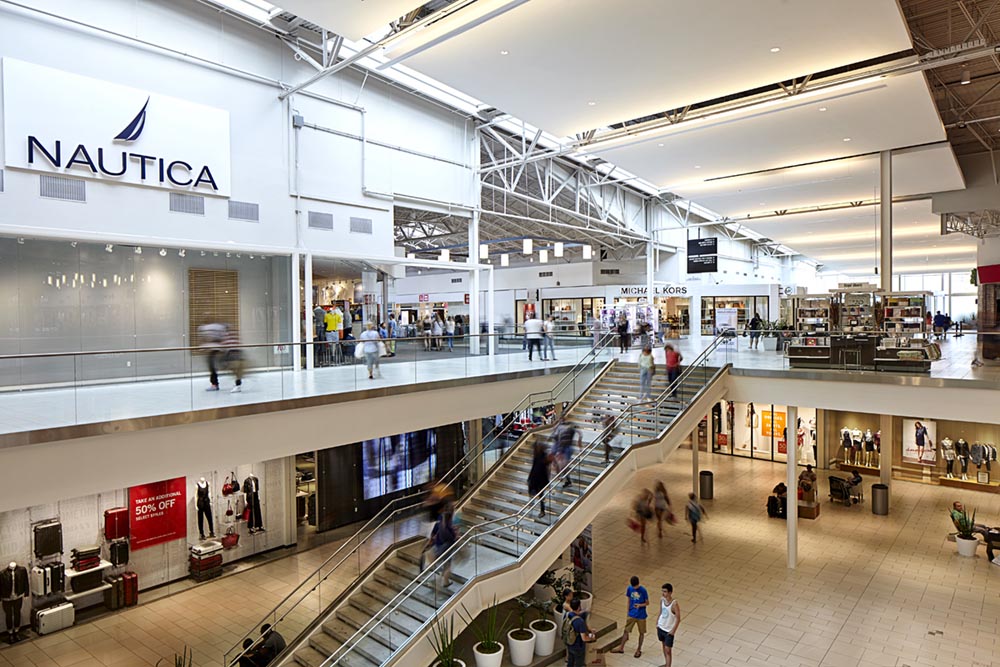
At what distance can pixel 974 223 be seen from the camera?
20984 millimetres

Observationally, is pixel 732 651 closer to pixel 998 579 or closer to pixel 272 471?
pixel 998 579

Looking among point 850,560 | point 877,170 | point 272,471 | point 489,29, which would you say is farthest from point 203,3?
point 850,560

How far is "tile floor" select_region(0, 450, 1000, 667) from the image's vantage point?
913 cm

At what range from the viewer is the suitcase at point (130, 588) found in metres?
11.0

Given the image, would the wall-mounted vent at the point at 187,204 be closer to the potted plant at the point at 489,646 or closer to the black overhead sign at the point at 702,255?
the potted plant at the point at 489,646

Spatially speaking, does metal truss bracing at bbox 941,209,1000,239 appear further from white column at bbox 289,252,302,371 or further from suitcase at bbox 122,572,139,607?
suitcase at bbox 122,572,139,607

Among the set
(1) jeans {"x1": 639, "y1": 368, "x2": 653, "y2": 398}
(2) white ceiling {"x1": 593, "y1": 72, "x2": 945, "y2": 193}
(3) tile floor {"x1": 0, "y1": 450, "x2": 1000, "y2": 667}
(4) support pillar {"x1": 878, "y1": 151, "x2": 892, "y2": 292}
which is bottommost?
(3) tile floor {"x1": 0, "y1": 450, "x2": 1000, "y2": 667}

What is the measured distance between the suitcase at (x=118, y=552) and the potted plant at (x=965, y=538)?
53.6 feet

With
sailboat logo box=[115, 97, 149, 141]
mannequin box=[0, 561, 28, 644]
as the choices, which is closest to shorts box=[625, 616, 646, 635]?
mannequin box=[0, 561, 28, 644]

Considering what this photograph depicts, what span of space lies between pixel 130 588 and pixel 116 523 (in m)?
1.20

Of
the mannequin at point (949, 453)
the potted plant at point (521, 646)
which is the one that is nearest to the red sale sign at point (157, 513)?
the potted plant at point (521, 646)

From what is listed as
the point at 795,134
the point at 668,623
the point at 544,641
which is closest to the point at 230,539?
the point at 544,641

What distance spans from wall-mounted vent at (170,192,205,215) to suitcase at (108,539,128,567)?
6.12 metres

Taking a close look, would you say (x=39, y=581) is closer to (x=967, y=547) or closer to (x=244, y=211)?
(x=244, y=211)
